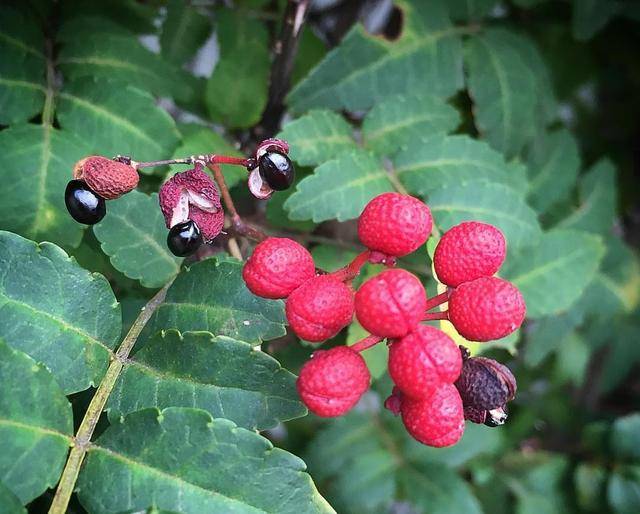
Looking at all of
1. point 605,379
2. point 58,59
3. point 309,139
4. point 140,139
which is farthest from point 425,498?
point 58,59

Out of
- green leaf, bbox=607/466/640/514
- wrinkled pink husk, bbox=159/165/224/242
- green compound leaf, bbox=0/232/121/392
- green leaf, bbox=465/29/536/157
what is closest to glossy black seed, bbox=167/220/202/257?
wrinkled pink husk, bbox=159/165/224/242

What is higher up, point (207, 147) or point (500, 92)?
point (500, 92)

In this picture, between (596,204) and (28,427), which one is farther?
(596,204)

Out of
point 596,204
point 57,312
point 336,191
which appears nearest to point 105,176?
point 57,312

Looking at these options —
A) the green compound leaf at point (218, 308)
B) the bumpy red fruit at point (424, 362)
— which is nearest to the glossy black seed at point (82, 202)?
the green compound leaf at point (218, 308)

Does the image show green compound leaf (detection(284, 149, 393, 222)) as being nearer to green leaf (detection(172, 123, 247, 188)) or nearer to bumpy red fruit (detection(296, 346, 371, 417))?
green leaf (detection(172, 123, 247, 188))

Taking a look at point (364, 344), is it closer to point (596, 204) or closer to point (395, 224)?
point (395, 224)

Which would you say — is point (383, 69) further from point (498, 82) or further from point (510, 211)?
point (510, 211)
